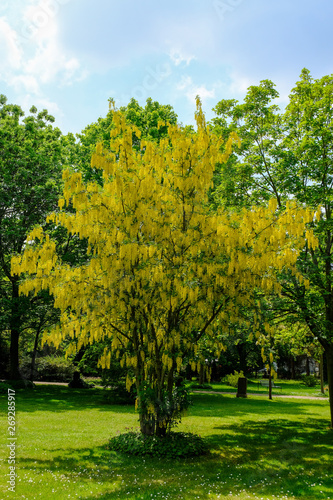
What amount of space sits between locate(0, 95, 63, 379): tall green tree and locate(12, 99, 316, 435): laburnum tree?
10.9 meters

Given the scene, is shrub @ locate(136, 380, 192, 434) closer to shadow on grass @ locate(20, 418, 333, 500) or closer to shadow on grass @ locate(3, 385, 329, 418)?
shadow on grass @ locate(20, 418, 333, 500)

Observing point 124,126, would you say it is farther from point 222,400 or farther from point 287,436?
point 222,400

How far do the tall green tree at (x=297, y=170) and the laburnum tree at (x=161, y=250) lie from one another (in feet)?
7.75

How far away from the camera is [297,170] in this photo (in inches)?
408

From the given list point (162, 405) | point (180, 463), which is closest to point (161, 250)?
point (162, 405)

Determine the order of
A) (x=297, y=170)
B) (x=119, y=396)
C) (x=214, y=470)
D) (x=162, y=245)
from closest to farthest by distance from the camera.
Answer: (x=214, y=470)
(x=162, y=245)
(x=297, y=170)
(x=119, y=396)

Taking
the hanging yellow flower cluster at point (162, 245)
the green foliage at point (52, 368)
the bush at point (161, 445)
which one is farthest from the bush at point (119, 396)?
the hanging yellow flower cluster at point (162, 245)

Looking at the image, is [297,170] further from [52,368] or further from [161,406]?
[52,368]

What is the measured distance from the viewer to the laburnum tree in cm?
672

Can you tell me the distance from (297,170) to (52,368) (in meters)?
22.8

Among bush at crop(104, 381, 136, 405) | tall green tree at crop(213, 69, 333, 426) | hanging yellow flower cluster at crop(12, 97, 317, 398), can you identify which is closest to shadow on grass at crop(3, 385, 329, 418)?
bush at crop(104, 381, 136, 405)

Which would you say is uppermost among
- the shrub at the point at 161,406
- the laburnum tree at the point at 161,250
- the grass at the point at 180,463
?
the laburnum tree at the point at 161,250

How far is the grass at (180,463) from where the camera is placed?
16.8ft

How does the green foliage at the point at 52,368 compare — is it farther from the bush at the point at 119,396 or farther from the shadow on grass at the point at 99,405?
the bush at the point at 119,396
